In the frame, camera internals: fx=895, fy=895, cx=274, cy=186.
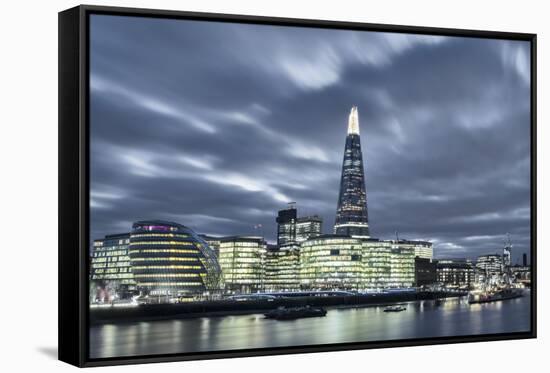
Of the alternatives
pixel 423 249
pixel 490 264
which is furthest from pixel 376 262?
pixel 490 264

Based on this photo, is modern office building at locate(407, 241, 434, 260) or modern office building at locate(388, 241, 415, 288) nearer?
modern office building at locate(407, 241, 434, 260)

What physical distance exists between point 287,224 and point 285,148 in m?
4.67

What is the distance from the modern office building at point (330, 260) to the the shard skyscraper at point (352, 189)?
829mm

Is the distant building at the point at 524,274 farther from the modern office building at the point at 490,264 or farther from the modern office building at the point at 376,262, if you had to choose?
Answer: the modern office building at the point at 376,262

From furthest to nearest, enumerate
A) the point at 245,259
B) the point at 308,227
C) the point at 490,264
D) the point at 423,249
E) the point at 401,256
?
the point at 245,259 < the point at 401,256 < the point at 308,227 < the point at 423,249 < the point at 490,264

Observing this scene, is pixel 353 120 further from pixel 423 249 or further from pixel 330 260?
pixel 330 260

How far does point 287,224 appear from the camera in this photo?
15.7m

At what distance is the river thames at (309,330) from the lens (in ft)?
28.1

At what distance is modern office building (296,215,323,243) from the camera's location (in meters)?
15.2

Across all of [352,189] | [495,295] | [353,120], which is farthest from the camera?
[352,189]

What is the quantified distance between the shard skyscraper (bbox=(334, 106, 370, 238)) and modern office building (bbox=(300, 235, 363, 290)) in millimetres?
829

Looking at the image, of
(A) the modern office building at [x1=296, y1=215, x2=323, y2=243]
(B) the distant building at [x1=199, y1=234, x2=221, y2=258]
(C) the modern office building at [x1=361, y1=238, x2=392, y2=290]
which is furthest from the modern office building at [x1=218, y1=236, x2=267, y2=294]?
(C) the modern office building at [x1=361, y1=238, x2=392, y2=290]

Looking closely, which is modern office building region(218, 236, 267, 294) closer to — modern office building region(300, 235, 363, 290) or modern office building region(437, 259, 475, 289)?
modern office building region(300, 235, 363, 290)

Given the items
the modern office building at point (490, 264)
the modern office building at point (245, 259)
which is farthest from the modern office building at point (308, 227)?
the modern office building at point (490, 264)
